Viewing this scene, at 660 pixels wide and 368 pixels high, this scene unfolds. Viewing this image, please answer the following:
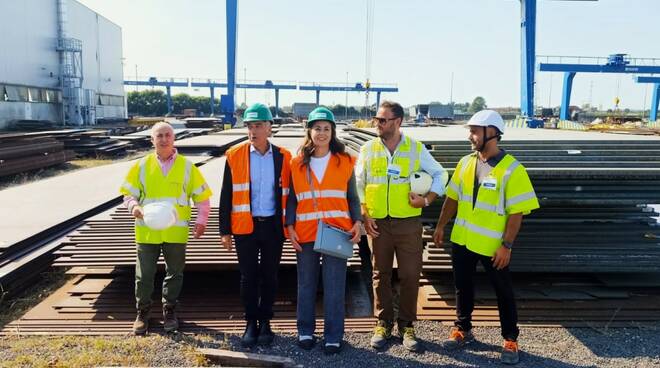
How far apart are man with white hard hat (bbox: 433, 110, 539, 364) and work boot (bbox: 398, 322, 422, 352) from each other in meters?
0.25

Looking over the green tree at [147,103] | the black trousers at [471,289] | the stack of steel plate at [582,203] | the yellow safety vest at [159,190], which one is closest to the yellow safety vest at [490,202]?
the black trousers at [471,289]

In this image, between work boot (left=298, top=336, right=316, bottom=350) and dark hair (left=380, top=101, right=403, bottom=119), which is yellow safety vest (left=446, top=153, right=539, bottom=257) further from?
work boot (left=298, top=336, right=316, bottom=350)

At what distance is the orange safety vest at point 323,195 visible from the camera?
331cm

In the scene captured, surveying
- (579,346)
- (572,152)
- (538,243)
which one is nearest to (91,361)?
(579,346)

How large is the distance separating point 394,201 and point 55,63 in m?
33.7

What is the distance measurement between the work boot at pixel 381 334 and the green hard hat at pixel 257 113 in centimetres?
181

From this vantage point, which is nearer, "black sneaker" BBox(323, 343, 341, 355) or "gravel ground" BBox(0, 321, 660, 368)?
"gravel ground" BBox(0, 321, 660, 368)

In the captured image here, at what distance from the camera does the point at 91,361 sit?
10.7ft

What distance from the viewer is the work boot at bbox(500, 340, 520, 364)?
→ 3342 millimetres

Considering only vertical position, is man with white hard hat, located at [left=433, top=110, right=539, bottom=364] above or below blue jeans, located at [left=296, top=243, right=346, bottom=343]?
above

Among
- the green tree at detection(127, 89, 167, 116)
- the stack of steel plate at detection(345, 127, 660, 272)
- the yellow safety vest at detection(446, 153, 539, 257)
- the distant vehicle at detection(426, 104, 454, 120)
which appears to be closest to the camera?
the yellow safety vest at detection(446, 153, 539, 257)

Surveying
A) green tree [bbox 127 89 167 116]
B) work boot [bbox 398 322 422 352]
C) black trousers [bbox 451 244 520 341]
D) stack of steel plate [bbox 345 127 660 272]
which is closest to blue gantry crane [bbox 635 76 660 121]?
stack of steel plate [bbox 345 127 660 272]

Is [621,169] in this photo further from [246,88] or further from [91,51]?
[246,88]

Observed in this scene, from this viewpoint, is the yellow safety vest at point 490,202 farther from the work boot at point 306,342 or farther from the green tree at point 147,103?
the green tree at point 147,103
